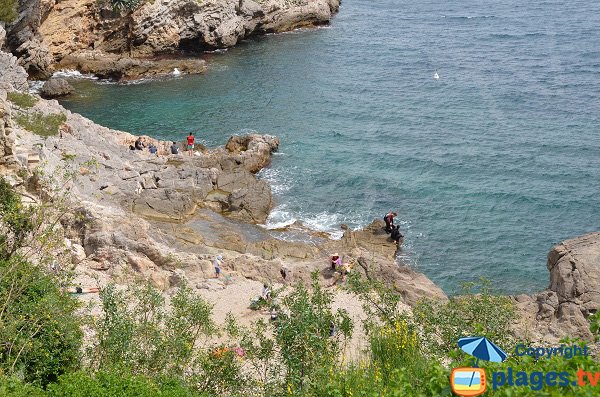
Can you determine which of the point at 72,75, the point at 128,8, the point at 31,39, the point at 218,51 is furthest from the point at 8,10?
the point at 218,51

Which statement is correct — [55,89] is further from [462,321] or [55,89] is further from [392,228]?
[462,321]

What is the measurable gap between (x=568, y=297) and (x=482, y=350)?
16695mm

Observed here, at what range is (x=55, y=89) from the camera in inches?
2457

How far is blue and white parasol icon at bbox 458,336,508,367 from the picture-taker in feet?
47.3

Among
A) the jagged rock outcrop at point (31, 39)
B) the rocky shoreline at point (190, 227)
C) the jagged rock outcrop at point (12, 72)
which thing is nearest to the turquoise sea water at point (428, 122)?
the rocky shoreline at point (190, 227)

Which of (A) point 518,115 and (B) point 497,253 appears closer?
(B) point 497,253

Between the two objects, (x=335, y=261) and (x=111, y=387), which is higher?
(x=111, y=387)

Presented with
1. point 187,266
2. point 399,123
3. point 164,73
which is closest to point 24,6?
point 164,73

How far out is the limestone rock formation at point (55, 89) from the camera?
62344 millimetres

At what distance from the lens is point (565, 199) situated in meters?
44.1

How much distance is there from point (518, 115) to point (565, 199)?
15074 mm

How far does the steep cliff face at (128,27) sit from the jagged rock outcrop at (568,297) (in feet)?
173

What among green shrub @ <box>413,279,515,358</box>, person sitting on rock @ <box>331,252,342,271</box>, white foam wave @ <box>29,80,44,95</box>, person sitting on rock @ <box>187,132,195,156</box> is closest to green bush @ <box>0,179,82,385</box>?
green shrub @ <box>413,279,515,358</box>

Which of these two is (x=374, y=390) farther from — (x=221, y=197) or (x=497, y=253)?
(x=221, y=197)
